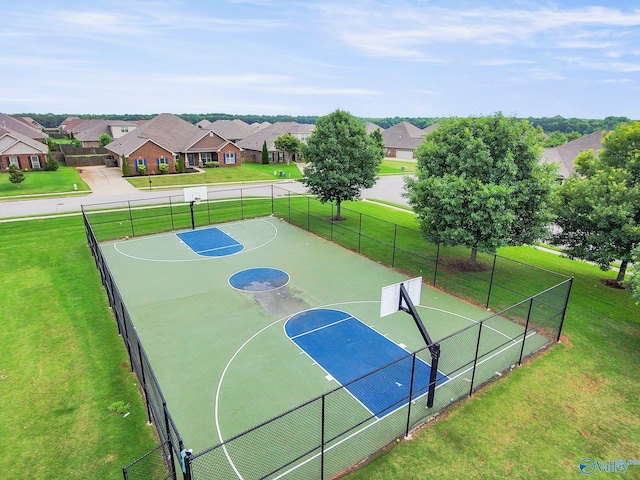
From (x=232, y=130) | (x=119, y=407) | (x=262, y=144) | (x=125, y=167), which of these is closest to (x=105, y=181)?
(x=125, y=167)

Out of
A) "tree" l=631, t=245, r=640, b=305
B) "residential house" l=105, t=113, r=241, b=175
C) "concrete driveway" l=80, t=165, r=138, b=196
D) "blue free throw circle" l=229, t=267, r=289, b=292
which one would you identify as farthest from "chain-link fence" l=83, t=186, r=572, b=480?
"residential house" l=105, t=113, r=241, b=175

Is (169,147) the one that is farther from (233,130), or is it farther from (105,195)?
(233,130)

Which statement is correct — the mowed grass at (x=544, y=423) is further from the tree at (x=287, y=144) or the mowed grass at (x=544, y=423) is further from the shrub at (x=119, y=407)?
the tree at (x=287, y=144)

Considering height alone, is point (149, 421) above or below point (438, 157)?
below

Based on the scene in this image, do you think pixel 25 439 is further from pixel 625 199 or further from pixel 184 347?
pixel 625 199

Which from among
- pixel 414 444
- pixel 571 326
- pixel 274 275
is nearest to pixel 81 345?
pixel 274 275

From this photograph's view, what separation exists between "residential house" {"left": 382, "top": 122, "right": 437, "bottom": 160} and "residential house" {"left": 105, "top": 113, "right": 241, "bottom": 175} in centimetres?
3628

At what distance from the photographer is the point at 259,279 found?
17344mm

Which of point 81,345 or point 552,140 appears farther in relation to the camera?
point 552,140

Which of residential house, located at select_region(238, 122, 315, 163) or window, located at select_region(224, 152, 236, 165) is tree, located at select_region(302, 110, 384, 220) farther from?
residential house, located at select_region(238, 122, 315, 163)

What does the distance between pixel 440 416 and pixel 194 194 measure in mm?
18799

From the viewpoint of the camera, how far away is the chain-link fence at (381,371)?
26.3 feet

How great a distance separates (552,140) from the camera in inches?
2699

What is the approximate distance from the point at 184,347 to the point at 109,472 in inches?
184
